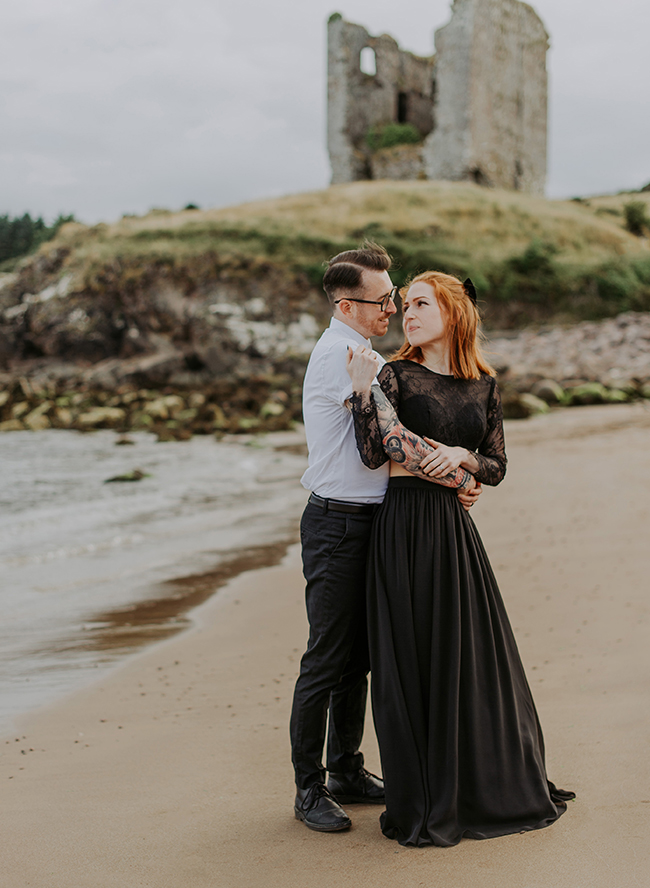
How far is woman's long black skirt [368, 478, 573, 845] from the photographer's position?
2725mm

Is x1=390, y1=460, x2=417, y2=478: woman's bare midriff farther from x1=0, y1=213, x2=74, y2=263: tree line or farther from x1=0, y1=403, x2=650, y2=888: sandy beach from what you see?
x1=0, y1=213, x2=74, y2=263: tree line

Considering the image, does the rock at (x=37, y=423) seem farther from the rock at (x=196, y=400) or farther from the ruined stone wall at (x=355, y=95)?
the ruined stone wall at (x=355, y=95)

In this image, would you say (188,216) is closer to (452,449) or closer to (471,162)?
(471,162)

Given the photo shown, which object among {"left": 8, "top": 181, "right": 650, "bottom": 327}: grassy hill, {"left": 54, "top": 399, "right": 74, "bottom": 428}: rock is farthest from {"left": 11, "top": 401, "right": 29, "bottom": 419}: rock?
{"left": 8, "top": 181, "right": 650, "bottom": 327}: grassy hill

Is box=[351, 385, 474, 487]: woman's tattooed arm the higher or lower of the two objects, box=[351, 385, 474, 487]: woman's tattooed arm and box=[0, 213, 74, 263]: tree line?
the lower

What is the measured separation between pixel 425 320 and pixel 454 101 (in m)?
39.2

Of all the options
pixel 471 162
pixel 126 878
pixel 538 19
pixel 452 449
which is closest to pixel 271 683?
pixel 126 878

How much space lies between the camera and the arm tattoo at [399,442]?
9.08 feet

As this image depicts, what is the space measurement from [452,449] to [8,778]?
8.17 feet

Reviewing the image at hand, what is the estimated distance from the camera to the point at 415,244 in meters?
28.9

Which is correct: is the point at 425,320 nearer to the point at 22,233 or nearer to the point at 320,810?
the point at 320,810

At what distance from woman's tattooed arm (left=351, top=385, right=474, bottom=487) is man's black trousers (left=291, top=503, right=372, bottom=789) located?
1.02ft

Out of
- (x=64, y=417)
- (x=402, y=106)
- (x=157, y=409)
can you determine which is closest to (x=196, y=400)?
(x=157, y=409)

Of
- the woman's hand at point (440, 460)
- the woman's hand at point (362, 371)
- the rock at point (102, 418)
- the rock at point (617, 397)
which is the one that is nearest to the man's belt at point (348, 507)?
the woman's hand at point (440, 460)
